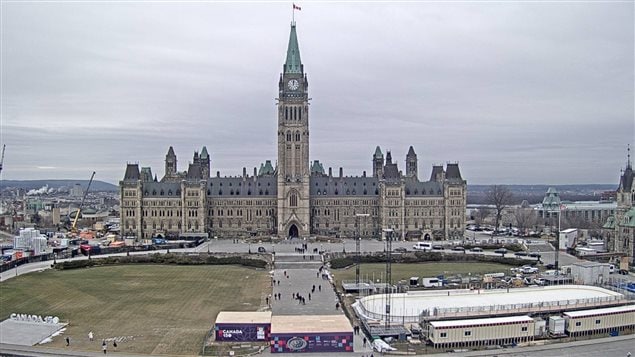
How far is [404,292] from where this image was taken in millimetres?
65000

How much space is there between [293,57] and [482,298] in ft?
254

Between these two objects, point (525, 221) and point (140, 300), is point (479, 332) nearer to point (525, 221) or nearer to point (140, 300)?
point (140, 300)

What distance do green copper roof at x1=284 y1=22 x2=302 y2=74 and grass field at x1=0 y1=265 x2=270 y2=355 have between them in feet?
167

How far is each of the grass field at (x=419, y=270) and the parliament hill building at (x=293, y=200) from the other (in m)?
36.0

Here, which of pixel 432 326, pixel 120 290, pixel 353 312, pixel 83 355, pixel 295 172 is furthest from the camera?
pixel 295 172

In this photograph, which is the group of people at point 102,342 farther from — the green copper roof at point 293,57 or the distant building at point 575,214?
the distant building at point 575,214

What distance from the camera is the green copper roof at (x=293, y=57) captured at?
12508 centimetres

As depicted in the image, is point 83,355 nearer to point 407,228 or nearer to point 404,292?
point 404,292

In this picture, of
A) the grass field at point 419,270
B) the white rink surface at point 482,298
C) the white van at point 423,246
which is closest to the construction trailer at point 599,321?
the white rink surface at point 482,298

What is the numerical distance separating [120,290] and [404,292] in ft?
100

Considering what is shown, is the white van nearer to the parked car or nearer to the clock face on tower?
the parked car

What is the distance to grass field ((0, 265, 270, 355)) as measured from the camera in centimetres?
5028

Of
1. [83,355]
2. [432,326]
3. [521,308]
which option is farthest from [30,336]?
[521,308]

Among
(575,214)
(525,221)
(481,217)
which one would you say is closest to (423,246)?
(525,221)
